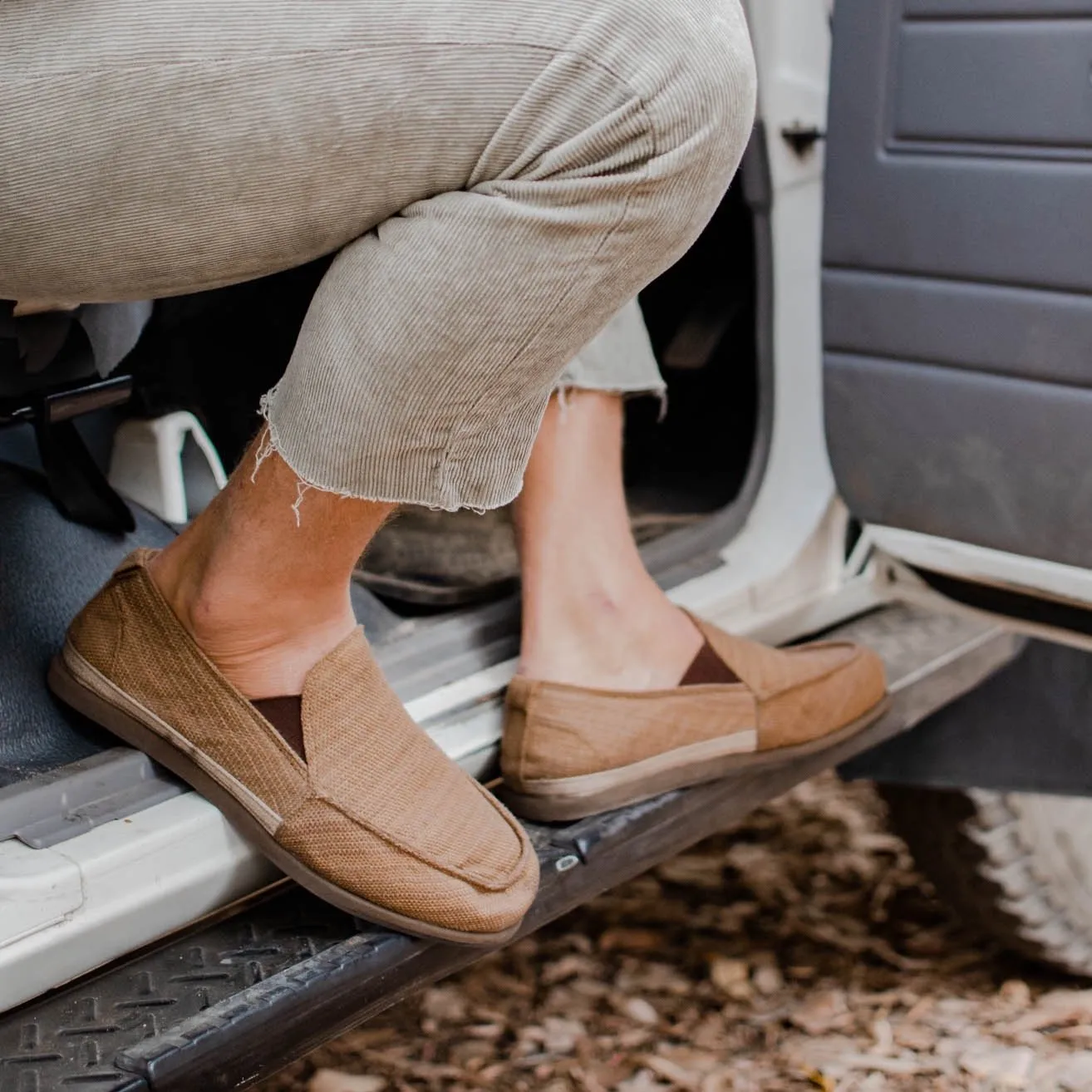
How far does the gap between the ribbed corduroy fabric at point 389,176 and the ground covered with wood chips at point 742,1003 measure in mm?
832

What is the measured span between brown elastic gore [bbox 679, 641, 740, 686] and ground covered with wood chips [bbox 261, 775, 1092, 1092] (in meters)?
0.45

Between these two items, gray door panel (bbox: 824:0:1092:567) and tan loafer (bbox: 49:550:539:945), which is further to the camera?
gray door panel (bbox: 824:0:1092:567)

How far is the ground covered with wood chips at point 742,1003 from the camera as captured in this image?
60.9 inches

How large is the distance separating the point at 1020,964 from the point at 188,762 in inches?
46.0

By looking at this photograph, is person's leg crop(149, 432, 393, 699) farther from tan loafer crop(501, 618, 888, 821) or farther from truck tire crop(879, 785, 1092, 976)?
truck tire crop(879, 785, 1092, 976)

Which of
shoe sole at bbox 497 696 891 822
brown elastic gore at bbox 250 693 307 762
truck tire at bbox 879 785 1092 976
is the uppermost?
brown elastic gore at bbox 250 693 307 762

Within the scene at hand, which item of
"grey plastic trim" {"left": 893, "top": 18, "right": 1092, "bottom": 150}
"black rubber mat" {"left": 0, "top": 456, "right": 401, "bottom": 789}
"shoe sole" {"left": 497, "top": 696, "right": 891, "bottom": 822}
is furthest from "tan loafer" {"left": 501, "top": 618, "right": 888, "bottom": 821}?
"grey plastic trim" {"left": 893, "top": 18, "right": 1092, "bottom": 150}

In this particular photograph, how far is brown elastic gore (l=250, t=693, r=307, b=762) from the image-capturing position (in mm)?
1067

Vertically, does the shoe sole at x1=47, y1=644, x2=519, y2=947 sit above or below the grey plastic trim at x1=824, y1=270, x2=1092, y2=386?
below

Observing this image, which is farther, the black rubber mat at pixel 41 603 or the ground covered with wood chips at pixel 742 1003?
the ground covered with wood chips at pixel 742 1003

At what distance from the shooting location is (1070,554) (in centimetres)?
140

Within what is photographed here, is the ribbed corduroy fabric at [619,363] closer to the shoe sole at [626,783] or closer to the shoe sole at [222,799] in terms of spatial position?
the shoe sole at [626,783]

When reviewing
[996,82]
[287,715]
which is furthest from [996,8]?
[287,715]

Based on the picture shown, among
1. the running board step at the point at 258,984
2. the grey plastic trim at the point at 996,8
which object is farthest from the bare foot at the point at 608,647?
the grey plastic trim at the point at 996,8
